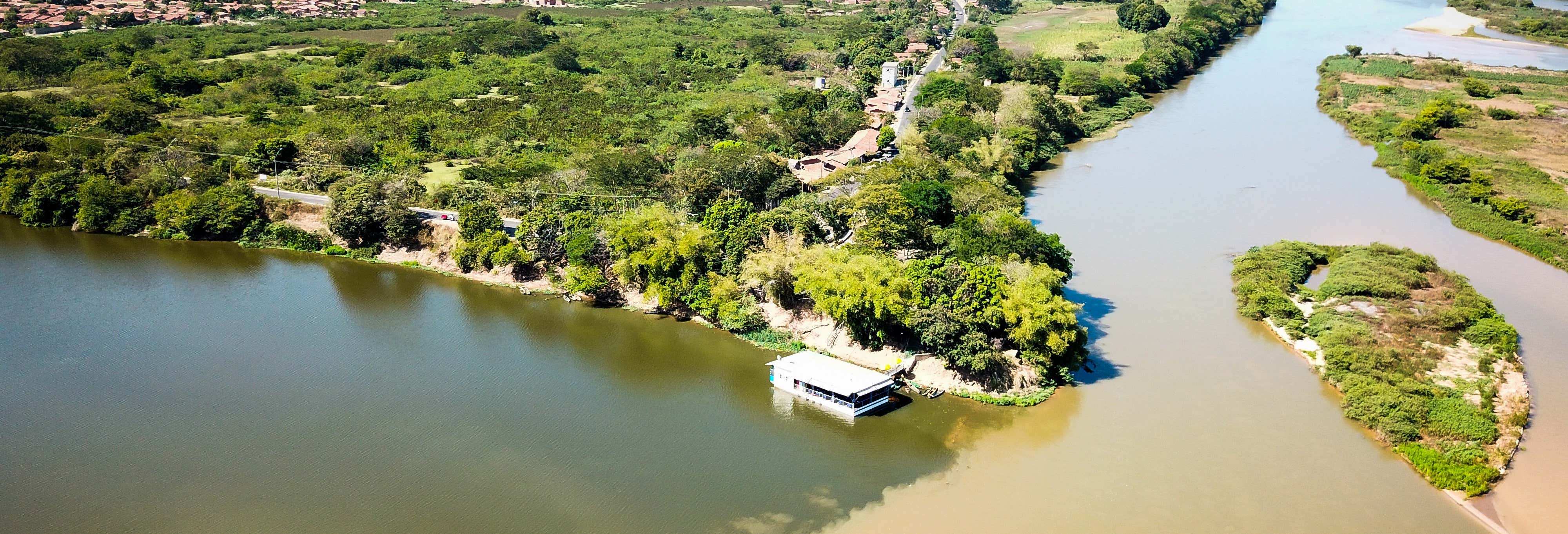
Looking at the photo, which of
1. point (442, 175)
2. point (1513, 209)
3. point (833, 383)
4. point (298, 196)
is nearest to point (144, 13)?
point (442, 175)

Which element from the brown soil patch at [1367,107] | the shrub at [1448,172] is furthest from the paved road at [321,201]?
the brown soil patch at [1367,107]

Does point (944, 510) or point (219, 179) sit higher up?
point (219, 179)

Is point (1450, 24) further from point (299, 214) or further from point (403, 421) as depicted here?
point (403, 421)

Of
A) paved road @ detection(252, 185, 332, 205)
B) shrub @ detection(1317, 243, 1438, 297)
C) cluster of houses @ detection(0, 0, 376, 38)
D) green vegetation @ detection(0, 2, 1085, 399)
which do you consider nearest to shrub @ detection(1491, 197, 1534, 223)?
shrub @ detection(1317, 243, 1438, 297)

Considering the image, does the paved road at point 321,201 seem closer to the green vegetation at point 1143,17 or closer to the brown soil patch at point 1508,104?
the brown soil patch at point 1508,104

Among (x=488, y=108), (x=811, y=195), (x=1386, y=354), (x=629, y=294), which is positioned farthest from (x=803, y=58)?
(x=1386, y=354)

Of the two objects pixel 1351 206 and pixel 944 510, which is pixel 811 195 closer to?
pixel 944 510
